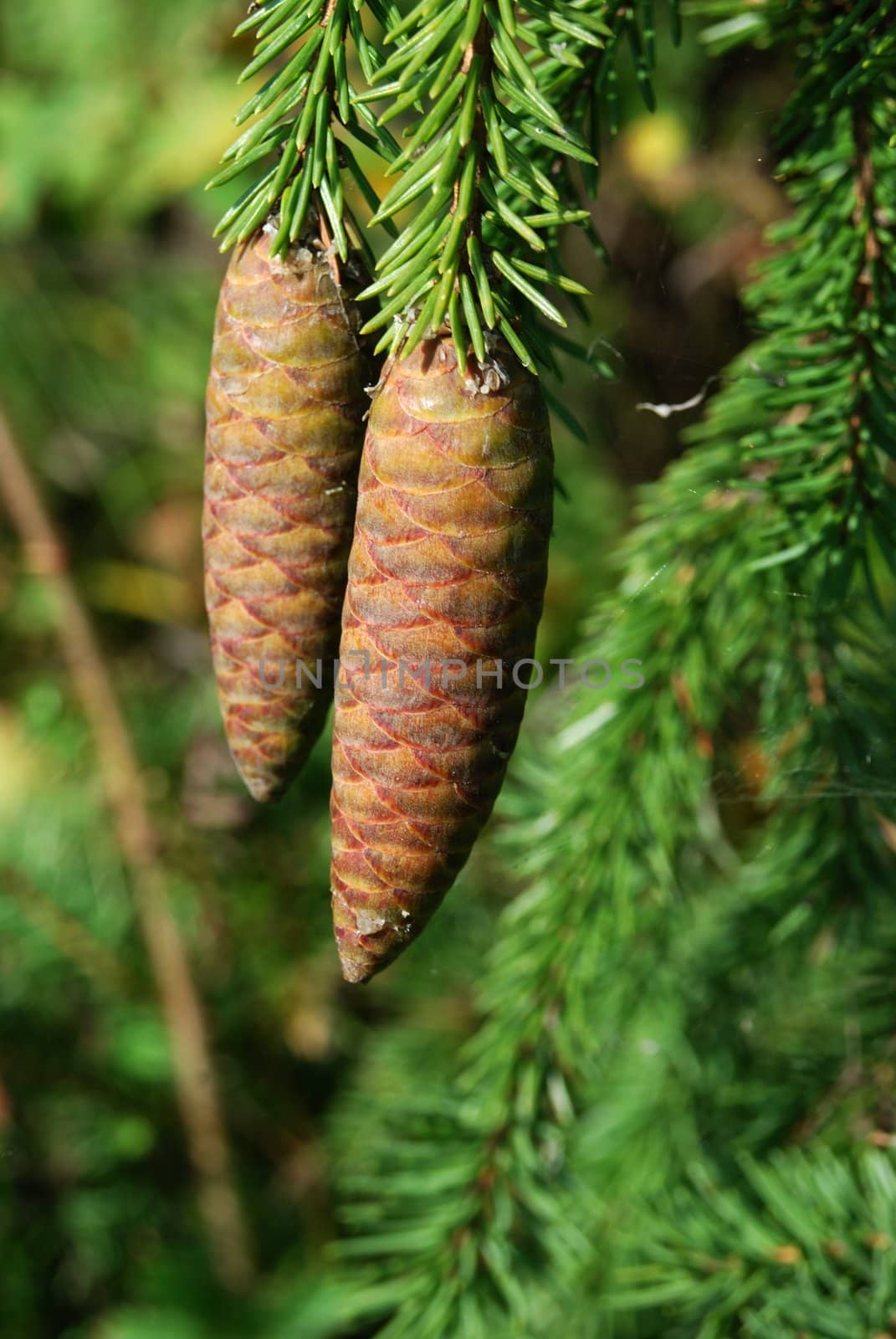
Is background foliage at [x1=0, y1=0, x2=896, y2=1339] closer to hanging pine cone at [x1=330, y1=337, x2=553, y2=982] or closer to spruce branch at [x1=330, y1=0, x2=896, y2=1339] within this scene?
spruce branch at [x1=330, y1=0, x2=896, y2=1339]

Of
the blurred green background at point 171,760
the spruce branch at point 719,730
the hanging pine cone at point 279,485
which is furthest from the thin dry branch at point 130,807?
Answer: the hanging pine cone at point 279,485

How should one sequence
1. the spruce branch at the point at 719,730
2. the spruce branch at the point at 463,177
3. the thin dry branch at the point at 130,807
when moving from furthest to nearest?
the thin dry branch at the point at 130,807 → the spruce branch at the point at 719,730 → the spruce branch at the point at 463,177

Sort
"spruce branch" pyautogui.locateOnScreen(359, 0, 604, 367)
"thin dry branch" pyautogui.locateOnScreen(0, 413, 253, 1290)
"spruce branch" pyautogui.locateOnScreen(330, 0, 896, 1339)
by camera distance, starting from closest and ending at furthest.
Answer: "spruce branch" pyautogui.locateOnScreen(359, 0, 604, 367)
"spruce branch" pyautogui.locateOnScreen(330, 0, 896, 1339)
"thin dry branch" pyautogui.locateOnScreen(0, 413, 253, 1290)

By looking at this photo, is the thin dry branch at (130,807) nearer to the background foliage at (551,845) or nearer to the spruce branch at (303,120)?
the background foliage at (551,845)

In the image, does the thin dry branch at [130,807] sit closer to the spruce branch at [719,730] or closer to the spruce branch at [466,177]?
the spruce branch at [719,730]

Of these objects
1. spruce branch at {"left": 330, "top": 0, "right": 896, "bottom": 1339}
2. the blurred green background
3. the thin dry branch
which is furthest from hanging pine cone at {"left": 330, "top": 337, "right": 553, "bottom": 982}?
the thin dry branch

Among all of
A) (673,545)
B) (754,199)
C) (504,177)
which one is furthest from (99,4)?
(504,177)

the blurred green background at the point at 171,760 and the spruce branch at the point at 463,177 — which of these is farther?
the blurred green background at the point at 171,760

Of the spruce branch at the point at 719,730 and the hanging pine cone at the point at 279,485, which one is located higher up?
the hanging pine cone at the point at 279,485

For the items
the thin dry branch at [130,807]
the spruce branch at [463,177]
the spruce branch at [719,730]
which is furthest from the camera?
the thin dry branch at [130,807]
